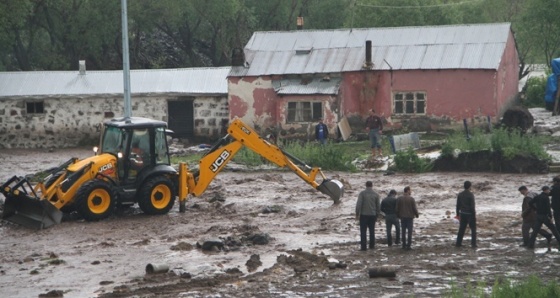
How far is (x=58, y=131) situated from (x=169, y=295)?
26.7m

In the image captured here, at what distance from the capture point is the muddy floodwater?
18500mm

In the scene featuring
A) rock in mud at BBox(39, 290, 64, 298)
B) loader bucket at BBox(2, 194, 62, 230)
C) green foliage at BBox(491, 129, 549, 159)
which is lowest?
rock in mud at BBox(39, 290, 64, 298)

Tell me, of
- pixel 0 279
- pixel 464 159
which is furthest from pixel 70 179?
pixel 464 159

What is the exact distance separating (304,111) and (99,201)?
18024 millimetres

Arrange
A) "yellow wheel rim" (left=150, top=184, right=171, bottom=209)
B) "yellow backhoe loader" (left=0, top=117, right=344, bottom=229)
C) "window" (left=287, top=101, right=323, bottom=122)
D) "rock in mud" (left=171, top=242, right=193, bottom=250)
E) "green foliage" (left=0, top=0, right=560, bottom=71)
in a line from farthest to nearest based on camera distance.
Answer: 1. "green foliage" (left=0, top=0, right=560, bottom=71)
2. "window" (left=287, top=101, right=323, bottom=122)
3. "yellow wheel rim" (left=150, top=184, right=171, bottom=209)
4. "yellow backhoe loader" (left=0, top=117, right=344, bottom=229)
5. "rock in mud" (left=171, top=242, right=193, bottom=250)

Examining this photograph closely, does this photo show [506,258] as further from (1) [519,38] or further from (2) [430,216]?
(1) [519,38]

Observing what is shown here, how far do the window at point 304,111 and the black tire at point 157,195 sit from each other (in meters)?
16.2

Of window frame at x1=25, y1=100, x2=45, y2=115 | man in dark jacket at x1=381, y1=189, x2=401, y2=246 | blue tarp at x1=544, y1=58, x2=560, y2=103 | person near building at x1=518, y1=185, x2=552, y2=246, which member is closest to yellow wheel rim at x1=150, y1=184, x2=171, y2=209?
man in dark jacket at x1=381, y1=189, x2=401, y2=246

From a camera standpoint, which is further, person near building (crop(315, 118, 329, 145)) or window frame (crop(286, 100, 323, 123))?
window frame (crop(286, 100, 323, 123))

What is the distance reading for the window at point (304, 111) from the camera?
41969 mm

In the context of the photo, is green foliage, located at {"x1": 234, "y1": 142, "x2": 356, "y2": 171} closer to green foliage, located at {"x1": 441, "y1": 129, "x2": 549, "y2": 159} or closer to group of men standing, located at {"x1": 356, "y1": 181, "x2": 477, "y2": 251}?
green foliage, located at {"x1": 441, "y1": 129, "x2": 549, "y2": 159}

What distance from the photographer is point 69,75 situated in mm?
45250

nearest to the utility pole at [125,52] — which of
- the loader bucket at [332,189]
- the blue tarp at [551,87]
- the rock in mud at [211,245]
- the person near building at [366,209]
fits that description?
the loader bucket at [332,189]

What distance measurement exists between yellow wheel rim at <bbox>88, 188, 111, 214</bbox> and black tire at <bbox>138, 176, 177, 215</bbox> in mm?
884
